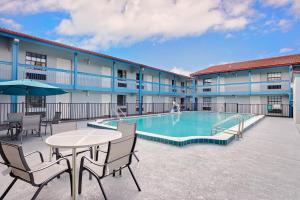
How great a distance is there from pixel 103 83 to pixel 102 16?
6.18 metres

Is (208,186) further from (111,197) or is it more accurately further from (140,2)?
(140,2)

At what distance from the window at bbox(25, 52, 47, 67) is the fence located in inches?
123

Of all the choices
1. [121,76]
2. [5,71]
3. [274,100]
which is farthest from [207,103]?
[5,71]

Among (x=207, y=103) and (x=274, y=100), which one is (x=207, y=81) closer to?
(x=207, y=103)

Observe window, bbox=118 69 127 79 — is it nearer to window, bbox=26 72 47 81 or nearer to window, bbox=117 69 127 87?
window, bbox=117 69 127 87

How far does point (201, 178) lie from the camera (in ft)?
10.6

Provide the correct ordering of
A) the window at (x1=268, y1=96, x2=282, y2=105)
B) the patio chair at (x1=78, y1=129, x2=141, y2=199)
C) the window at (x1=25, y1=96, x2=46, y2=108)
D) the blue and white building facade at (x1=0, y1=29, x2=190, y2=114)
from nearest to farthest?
the patio chair at (x1=78, y1=129, x2=141, y2=199)
the blue and white building facade at (x1=0, y1=29, x2=190, y2=114)
the window at (x1=25, y1=96, x2=46, y2=108)
the window at (x1=268, y1=96, x2=282, y2=105)

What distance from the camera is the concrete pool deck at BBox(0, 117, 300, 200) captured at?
269cm

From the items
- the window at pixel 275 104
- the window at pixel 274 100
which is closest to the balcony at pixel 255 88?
the window at pixel 274 100

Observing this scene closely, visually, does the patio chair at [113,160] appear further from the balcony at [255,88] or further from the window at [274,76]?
the window at [274,76]

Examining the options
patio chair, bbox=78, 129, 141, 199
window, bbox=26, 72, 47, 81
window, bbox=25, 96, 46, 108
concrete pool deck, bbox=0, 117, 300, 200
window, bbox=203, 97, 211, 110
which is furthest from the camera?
window, bbox=203, 97, 211, 110

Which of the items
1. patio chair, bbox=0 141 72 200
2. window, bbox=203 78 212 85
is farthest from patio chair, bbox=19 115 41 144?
window, bbox=203 78 212 85

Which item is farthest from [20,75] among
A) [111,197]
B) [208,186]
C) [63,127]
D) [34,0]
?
[208,186]

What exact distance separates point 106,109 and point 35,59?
730cm
